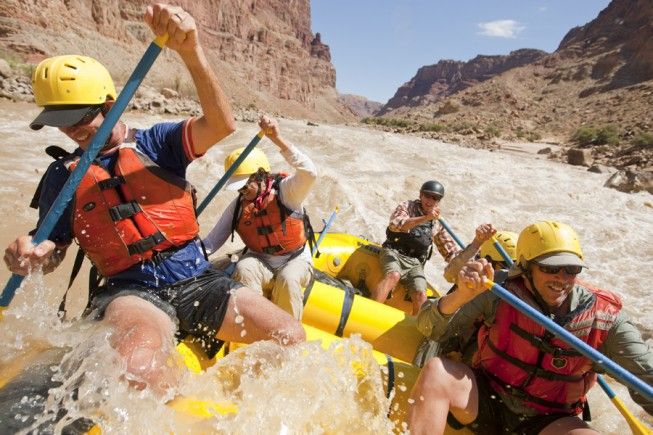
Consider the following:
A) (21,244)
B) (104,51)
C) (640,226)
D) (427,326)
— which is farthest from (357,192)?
(104,51)

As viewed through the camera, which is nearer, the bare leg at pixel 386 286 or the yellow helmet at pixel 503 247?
the yellow helmet at pixel 503 247

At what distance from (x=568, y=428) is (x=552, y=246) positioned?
777 millimetres

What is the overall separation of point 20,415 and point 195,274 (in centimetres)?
87

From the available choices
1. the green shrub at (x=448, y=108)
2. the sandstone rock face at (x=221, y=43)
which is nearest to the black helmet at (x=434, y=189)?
the sandstone rock face at (x=221, y=43)

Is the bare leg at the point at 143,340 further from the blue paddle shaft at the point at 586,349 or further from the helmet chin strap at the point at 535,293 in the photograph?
the helmet chin strap at the point at 535,293

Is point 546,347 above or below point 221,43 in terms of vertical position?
below

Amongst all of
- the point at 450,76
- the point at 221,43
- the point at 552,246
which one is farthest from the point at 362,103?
the point at 552,246

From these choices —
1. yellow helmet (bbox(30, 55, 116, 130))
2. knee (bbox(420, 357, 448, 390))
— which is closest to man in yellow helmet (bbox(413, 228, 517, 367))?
knee (bbox(420, 357, 448, 390))

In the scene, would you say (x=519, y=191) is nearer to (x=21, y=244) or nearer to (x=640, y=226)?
(x=640, y=226)

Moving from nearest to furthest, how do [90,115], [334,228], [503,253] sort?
[90,115] → [503,253] → [334,228]

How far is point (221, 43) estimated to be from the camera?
60.0 metres

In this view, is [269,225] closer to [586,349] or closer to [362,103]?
[586,349]

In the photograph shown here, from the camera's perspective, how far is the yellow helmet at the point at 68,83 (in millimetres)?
1848

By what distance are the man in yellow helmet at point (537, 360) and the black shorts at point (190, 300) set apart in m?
0.96
